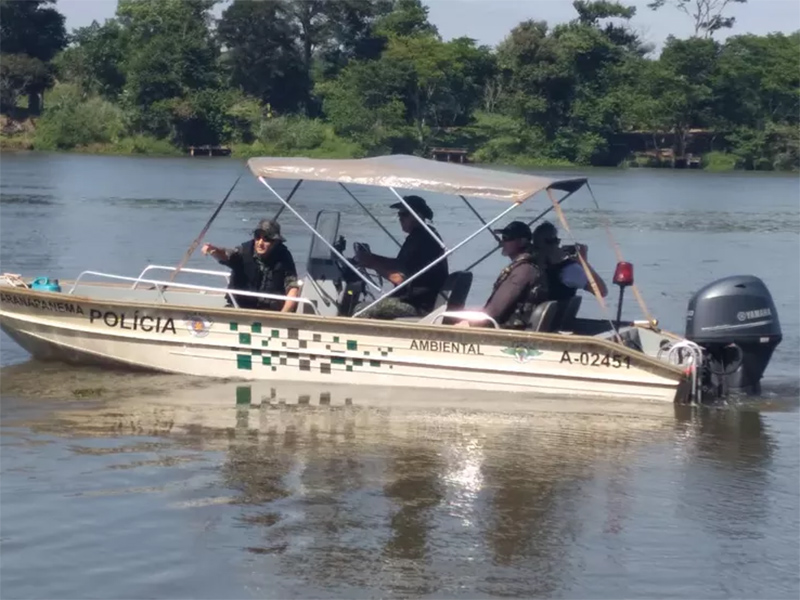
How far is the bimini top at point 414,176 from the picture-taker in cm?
1020

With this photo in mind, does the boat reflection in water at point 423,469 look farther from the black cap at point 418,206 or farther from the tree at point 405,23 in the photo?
the tree at point 405,23

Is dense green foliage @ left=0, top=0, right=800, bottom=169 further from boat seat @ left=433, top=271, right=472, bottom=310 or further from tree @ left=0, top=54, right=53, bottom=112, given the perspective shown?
boat seat @ left=433, top=271, right=472, bottom=310

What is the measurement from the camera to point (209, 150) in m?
64.1

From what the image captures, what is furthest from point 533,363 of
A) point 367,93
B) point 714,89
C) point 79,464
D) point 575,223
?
point 714,89

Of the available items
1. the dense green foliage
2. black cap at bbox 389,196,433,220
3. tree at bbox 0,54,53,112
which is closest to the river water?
black cap at bbox 389,196,433,220

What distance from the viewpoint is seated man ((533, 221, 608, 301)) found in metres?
10.6

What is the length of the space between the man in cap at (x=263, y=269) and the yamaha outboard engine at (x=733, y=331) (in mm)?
2993

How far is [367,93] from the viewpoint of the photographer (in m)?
63.1

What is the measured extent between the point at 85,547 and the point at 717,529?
3.29 meters

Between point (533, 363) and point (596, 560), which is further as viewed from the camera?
point (533, 363)

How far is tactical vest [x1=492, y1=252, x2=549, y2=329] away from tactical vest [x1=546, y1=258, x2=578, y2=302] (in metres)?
0.23

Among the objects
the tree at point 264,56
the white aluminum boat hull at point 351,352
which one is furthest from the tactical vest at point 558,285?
the tree at point 264,56

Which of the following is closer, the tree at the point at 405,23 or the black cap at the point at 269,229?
the black cap at the point at 269,229

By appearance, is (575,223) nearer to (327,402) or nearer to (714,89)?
(327,402)
